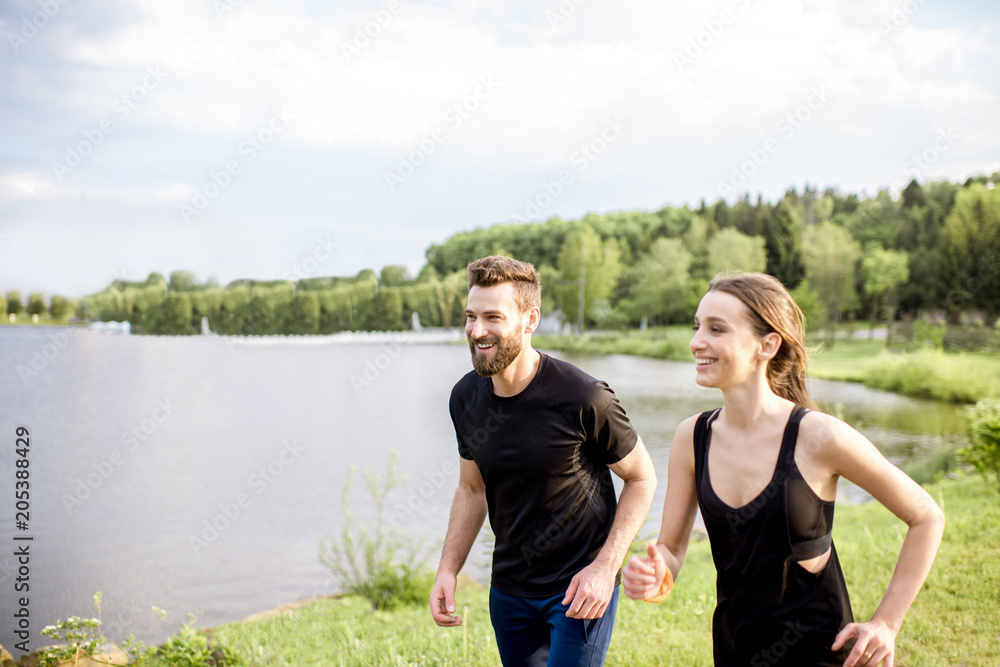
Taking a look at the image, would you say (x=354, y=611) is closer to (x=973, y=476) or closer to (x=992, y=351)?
(x=973, y=476)

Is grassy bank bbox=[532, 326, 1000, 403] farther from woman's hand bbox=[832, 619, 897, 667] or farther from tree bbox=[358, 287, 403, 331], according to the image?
tree bbox=[358, 287, 403, 331]

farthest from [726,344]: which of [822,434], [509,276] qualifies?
[509,276]

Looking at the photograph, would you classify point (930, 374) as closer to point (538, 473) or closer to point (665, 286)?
point (538, 473)

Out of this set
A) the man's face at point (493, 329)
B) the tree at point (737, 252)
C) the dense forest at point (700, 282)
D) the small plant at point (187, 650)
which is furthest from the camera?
the tree at point (737, 252)

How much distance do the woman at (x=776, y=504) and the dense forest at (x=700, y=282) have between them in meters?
46.5

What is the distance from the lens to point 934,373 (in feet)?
85.8

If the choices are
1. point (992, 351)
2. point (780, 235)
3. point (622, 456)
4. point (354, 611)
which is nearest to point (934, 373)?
point (992, 351)


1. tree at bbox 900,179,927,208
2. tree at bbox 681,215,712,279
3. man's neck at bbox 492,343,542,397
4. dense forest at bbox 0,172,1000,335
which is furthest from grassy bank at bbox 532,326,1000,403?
tree at bbox 900,179,927,208

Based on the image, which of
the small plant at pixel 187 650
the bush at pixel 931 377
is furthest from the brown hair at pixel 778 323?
the bush at pixel 931 377

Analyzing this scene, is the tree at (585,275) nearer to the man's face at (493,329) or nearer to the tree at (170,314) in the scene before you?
the tree at (170,314)

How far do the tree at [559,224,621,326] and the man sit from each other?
57.7 m

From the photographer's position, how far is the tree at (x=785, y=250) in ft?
181

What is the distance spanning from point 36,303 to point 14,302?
173 cm

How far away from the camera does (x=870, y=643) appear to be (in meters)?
1.82
